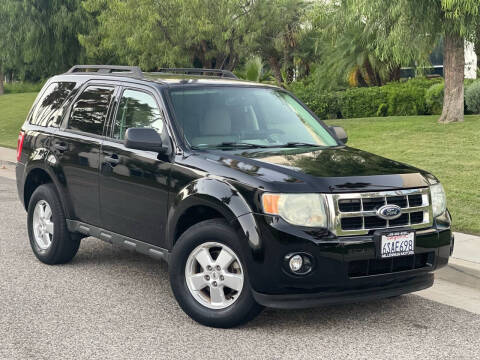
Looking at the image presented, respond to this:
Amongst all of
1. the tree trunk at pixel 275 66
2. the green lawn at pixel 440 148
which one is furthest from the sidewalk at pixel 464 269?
the tree trunk at pixel 275 66

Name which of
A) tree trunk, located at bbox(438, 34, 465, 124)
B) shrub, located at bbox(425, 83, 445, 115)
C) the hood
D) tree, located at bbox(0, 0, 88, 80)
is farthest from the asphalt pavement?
tree, located at bbox(0, 0, 88, 80)

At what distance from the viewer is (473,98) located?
22.0m

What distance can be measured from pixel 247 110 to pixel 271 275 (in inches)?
75.8

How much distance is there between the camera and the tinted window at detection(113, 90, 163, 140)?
661cm

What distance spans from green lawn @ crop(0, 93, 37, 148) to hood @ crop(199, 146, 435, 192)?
16.9 meters

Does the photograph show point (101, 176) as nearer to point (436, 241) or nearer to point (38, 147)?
point (38, 147)

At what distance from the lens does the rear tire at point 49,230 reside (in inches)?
295

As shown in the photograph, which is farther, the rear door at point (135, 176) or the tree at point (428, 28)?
the tree at point (428, 28)

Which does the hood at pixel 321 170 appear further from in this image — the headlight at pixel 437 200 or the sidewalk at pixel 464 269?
the sidewalk at pixel 464 269

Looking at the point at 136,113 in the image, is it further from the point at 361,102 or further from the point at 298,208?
the point at 361,102

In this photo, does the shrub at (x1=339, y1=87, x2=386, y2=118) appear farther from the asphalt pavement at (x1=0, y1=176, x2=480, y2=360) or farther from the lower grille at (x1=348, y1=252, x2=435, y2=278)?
the lower grille at (x1=348, y1=252, x2=435, y2=278)

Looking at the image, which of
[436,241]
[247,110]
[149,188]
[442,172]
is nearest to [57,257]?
[149,188]

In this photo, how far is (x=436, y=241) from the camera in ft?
19.2

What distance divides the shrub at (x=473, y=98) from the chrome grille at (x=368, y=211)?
1707 cm
